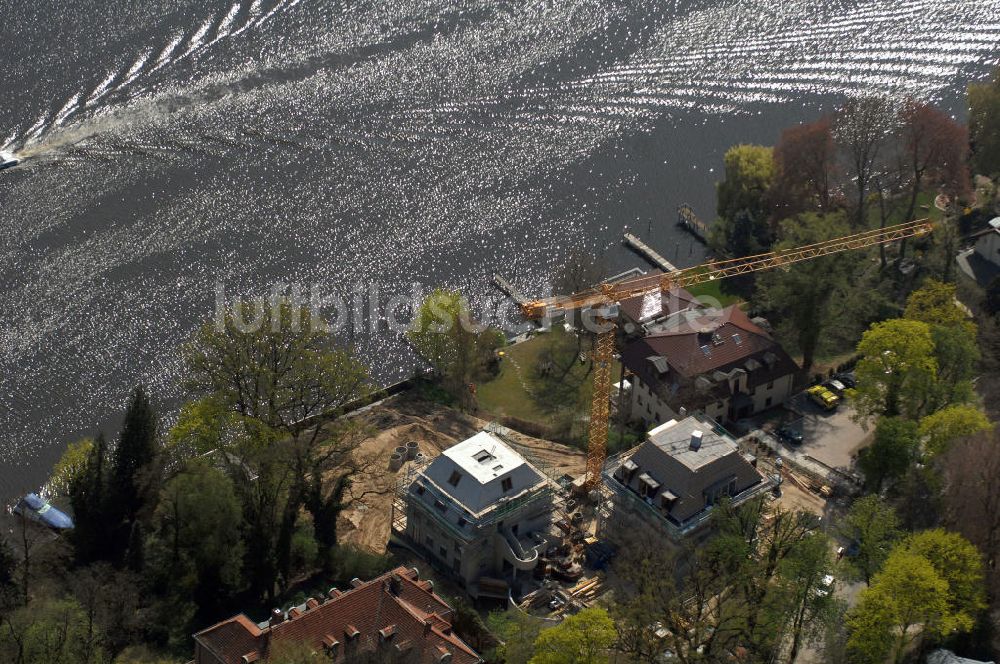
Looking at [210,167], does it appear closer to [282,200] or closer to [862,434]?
[282,200]

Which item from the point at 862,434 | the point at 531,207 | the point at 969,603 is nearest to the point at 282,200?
the point at 531,207

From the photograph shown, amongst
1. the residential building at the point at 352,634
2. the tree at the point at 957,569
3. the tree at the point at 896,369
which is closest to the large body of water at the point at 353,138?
the residential building at the point at 352,634

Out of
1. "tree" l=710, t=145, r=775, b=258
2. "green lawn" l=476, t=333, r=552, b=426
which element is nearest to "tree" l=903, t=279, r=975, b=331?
"tree" l=710, t=145, r=775, b=258

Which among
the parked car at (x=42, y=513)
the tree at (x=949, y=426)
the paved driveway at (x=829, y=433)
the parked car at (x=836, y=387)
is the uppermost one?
the parked car at (x=42, y=513)

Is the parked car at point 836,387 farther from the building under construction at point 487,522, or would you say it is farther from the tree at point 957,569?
the tree at point 957,569

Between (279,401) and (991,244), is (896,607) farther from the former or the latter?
(991,244)

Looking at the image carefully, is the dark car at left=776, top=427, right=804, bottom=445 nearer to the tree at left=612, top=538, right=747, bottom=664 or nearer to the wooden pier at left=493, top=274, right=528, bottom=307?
the tree at left=612, top=538, right=747, bottom=664
